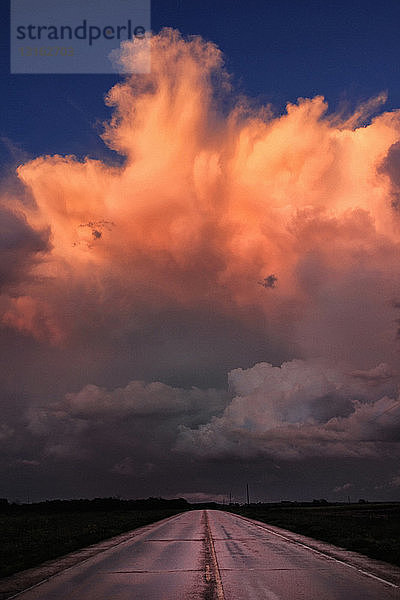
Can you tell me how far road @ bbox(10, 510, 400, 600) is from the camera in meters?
14.1

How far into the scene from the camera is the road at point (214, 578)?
1409 centimetres

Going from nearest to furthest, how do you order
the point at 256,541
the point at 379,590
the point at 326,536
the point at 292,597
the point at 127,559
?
the point at 292,597 → the point at 379,590 → the point at 127,559 → the point at 256,541 → the point at 326,536

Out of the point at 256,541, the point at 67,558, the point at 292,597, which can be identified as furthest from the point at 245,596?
the point at 256,541

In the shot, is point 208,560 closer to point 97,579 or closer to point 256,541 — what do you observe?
point 97,579

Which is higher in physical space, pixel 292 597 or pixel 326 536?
pixel 292 597

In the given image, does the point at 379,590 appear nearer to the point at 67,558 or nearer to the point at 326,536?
the point at 67,558

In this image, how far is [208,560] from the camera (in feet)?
72.3

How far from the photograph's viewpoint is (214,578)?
16.9 metres

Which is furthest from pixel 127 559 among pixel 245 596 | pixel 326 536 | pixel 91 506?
pixel 91 506

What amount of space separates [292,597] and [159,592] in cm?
338

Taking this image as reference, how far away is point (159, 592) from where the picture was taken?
1460cm

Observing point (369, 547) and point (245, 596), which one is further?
point (369, 547)

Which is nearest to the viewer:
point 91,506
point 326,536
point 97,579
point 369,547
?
point 97,579

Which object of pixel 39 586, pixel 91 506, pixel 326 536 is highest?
pixel 39 586
